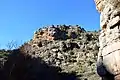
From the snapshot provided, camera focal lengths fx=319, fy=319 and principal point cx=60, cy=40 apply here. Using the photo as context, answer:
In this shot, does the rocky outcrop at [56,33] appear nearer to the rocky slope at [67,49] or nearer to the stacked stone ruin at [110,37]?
the rocky slope at [67,49]

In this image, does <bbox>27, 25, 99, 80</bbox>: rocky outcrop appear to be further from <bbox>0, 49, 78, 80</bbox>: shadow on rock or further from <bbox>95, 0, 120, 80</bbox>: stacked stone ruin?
<bbox>95, 0, 120, 80</bbox>: stacked stone ruin

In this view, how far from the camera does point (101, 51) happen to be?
34.9 ft

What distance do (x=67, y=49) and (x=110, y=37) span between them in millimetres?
27730

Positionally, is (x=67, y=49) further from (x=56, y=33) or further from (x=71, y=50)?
(x=56, y=33)

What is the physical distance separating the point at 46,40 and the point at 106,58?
31723 millimetres

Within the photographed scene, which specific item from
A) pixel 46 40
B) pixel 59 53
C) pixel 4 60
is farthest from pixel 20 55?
pixel 46 40

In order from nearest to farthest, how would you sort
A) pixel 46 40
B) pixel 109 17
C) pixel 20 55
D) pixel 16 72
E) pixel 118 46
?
pixel 118 46 < pixel 109 17 < pixel 16 72 < pixel 20 55 < pixel 46 40

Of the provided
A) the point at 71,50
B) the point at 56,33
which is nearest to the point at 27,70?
the point at 71,50

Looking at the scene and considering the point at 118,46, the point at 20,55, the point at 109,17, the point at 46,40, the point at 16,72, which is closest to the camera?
the point at 118,46

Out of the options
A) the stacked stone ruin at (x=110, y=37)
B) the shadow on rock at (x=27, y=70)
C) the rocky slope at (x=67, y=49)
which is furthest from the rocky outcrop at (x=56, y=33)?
the stacked stone ruin at (x=110, y=37)

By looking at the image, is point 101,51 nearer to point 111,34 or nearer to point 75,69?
point 111,34

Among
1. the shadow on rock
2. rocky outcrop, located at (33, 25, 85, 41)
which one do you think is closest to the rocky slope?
rocky outcrop, located at (33, 25, 85, 41)

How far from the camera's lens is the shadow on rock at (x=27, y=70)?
31469 millimetres

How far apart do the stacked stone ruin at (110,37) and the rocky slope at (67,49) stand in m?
17.0
